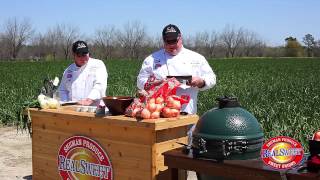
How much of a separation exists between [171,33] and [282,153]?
7.38ft

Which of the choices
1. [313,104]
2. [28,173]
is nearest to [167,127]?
[28,173]

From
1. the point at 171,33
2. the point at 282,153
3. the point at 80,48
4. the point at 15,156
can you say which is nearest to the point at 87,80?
the point at 80,48

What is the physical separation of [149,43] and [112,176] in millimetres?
115834

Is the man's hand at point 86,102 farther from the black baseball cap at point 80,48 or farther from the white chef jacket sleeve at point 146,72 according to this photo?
the white chef jacket sleeve at point 146,72

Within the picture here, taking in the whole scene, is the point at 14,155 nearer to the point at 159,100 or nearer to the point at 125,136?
the point at 125,136

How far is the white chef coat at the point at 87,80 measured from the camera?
6.30 meters

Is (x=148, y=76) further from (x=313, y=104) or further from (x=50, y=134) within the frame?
(x=313, y=104)

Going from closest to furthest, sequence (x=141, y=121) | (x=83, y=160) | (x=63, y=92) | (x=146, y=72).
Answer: (x=141, y=121), (x=83, y=160), (x=146, y=72), (x=63, y=92)

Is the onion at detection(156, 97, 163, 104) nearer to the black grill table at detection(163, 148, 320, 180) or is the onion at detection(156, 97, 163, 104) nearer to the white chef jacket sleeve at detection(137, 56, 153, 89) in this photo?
the black grill table at detection(163, 148, 320, 180)

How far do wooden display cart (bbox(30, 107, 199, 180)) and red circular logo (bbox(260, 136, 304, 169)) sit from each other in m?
1.16

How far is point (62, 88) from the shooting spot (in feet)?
21.8

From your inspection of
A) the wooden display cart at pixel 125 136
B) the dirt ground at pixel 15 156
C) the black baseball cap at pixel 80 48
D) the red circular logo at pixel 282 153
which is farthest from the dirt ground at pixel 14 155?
the red circular logo at pixel 282 153

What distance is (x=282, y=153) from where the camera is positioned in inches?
129

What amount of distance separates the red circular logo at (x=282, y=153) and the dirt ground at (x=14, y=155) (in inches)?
176
